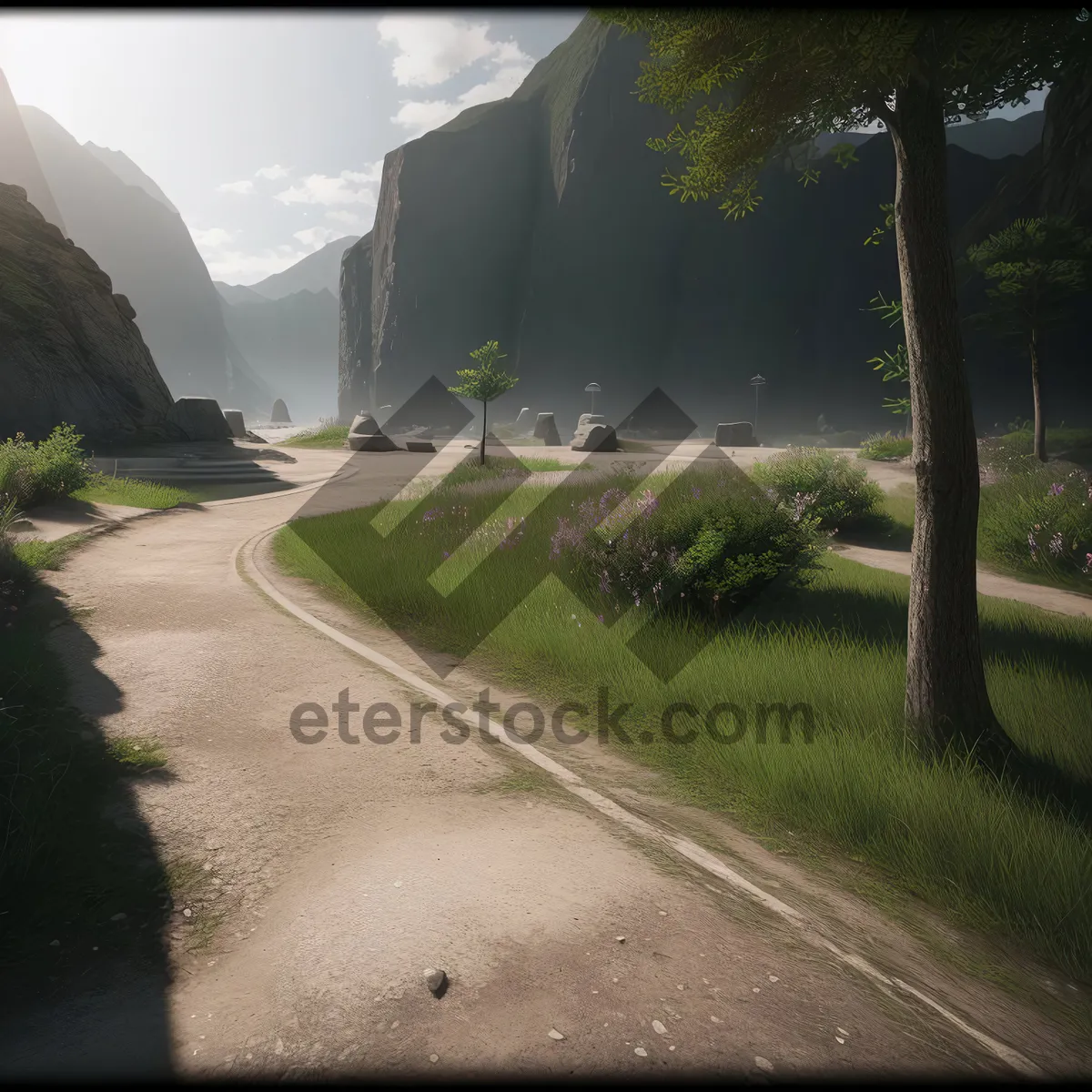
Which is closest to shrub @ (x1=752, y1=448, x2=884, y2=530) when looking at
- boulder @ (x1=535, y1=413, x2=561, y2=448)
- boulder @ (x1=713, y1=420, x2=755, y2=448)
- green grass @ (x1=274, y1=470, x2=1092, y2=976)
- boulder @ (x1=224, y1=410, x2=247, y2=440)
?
green grass @ (x1=274, y1=470, x2=1092, y2=976)

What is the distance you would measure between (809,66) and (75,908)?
229 inches

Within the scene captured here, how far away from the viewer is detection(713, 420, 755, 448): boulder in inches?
1417

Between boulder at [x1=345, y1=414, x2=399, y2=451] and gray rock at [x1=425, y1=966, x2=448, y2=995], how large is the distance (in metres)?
32.8

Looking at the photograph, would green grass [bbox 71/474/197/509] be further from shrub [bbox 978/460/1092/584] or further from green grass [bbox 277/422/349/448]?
green grass [bbox 277/422/349/448]

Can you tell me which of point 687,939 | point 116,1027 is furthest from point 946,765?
point 116,1027

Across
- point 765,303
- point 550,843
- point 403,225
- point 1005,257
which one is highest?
point 403,225

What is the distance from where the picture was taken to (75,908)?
9.61 feet

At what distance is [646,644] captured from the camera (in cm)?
609

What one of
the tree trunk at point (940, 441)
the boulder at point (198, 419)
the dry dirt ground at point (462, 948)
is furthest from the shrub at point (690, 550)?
the boulder at point (198, 419)

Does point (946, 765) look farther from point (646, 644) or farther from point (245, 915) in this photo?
point (245, 915)

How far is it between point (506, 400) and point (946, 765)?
295ft

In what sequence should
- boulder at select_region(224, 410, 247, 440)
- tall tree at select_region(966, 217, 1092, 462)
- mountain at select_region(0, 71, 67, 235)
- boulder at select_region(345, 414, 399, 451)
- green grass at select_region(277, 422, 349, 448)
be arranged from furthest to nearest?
1. mountain at select_region(0, 71, 67, 235)
2. boulder at select_region(224, 410, 247, 440)
3. green grass at select_region(277, 422, 349, 448)
4. boulder at select_region(345, 414, 399, 451)
5. tall tree at select_region(966, 217, 1092, 462)

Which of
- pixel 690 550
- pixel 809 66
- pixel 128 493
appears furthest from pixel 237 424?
pixel 809 66

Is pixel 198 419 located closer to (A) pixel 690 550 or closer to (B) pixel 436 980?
(A) pixel 690 550
